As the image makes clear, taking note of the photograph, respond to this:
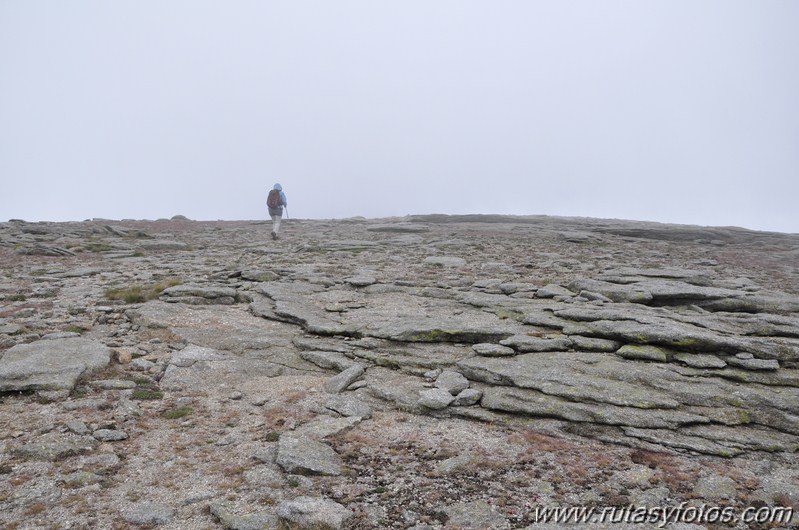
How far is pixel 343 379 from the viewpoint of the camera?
11742 millimetres

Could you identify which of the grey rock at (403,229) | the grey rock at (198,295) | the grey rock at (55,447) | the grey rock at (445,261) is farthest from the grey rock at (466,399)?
the grey rock at (403,229)

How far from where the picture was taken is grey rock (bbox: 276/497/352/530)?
6.74 metres

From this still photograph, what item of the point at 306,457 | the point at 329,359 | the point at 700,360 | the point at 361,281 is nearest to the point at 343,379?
the point at 329,359

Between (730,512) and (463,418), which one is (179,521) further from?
(730,512)

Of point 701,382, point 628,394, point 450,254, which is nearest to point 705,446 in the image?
point 628,394

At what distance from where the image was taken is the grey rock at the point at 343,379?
11.4 meters

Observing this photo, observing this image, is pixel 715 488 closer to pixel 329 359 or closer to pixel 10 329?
pixel 329 359

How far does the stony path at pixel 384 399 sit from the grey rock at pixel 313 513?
35 millimetres

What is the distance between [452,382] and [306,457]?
446 cm

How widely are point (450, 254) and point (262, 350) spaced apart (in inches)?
730

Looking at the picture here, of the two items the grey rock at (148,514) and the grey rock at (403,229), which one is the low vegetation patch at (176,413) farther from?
the grey rock at (403,229)

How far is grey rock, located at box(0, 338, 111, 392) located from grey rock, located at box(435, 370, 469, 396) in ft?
28.2

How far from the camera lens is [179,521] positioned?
22.3 feet

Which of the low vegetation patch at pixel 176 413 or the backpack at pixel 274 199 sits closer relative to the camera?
the low vegetation patch at pixel 176 413
